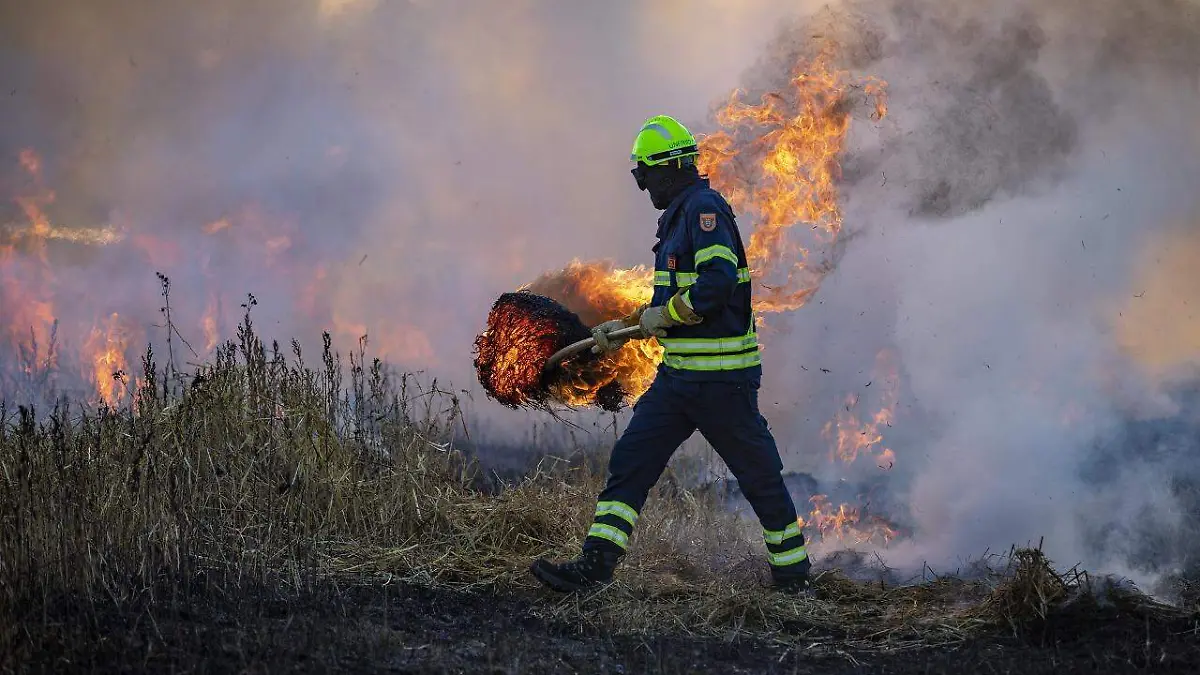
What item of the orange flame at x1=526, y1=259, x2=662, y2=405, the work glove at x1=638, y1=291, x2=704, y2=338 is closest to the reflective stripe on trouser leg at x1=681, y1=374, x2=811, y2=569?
the work glove at x1=638, y1=291, x2=704, y2=338

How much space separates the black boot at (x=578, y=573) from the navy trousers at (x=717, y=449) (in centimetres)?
8

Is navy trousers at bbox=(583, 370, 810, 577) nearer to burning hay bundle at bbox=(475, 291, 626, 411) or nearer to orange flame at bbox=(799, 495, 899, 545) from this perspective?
burning hay bundle at bbox=(475, 291, 626, 411)

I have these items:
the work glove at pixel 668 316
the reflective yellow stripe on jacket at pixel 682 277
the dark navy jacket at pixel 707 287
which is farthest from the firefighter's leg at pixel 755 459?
the reflective yellow stripe on jacket at pixel 682 277

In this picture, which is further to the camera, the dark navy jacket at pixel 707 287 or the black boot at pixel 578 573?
the black boot at pixel 578 573


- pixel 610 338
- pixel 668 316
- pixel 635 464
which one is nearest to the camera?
pixel 668 316

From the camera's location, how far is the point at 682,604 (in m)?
6.08

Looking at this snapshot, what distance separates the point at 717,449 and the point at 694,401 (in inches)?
13.3

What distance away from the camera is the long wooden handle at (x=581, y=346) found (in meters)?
6.57

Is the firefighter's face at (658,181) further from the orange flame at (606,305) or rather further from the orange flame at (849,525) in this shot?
the orange flame at (849,525)

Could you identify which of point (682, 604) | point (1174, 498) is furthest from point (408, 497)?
point (1174, 498)

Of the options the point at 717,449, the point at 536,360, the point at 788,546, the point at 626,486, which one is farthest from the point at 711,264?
the point at 788,546

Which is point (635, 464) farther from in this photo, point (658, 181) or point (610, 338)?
point (658, 181)

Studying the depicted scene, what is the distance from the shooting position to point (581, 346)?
6789 mm

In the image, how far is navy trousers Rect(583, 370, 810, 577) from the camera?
623cm
